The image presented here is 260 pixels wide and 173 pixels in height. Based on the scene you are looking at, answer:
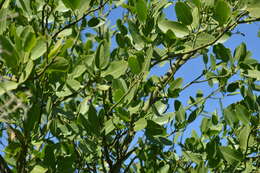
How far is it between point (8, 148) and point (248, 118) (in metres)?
0.64

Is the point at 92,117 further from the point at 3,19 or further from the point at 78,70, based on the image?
the point at 3,19

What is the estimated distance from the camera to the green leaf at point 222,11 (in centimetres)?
89

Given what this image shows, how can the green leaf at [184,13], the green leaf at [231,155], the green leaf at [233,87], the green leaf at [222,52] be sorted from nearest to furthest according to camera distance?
1. the green leaf at [184,13]
2. the green leaf at [231,155]
3. the green leaf at [222,52]
4. the green leaf at [233,87]

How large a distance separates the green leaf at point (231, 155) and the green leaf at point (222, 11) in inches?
13.5

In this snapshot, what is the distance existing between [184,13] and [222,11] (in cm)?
9

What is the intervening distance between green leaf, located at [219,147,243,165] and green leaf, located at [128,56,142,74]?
0.33m

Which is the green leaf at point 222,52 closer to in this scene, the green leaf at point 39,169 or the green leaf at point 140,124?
the green leaf at point 140,124

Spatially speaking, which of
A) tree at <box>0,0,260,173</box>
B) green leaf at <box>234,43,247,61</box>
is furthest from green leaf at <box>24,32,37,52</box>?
green leaf at <box>234,43,247,61</box>

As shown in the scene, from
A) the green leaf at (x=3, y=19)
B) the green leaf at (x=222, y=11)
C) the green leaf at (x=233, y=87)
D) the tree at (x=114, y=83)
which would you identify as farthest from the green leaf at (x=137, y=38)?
the green leaf at (x=233, y=87)

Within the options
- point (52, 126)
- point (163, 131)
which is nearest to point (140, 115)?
point (163, 131)

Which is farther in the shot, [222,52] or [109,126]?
[222,52]

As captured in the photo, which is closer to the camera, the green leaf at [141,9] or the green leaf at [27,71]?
the green leaf at [27,71]

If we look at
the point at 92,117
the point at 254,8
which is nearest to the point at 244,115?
the point at 254,8

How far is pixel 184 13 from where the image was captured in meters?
0.93
